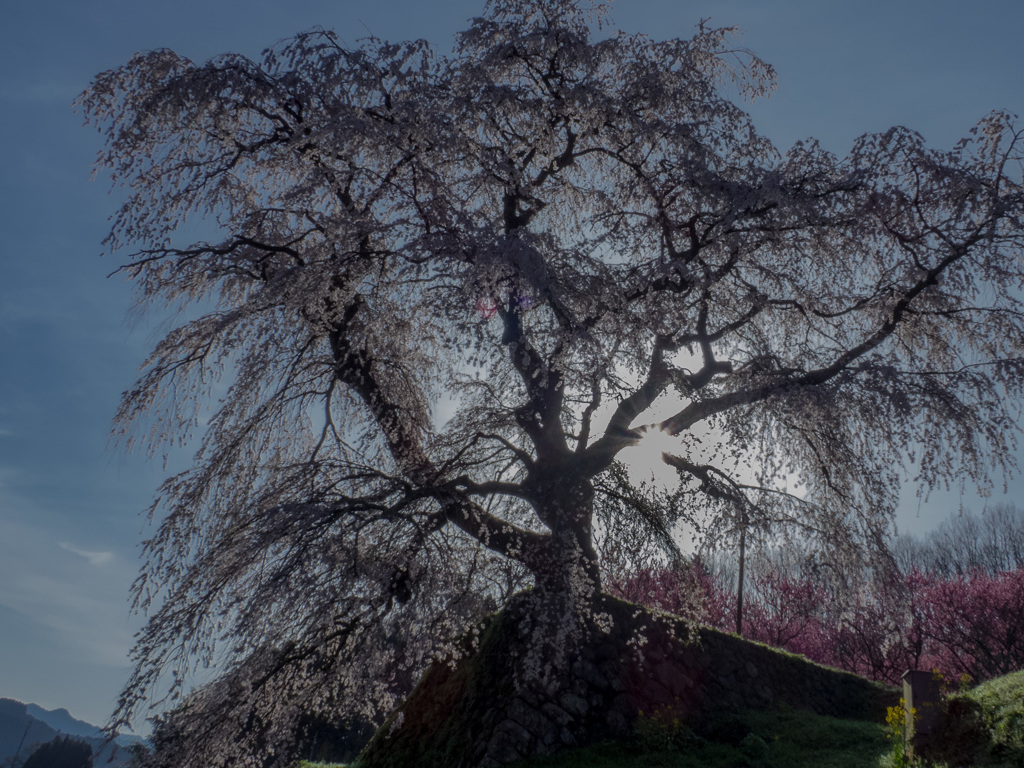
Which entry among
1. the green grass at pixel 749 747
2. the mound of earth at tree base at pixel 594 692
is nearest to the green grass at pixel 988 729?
the green grass at pixel 749 747

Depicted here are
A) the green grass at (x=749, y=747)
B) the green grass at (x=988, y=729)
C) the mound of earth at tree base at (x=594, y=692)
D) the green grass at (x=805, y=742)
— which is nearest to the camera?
the green grass at (x=988, y=729)

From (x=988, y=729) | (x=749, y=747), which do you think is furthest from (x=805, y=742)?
(x=988, y=729)

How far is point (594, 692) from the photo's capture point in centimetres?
961

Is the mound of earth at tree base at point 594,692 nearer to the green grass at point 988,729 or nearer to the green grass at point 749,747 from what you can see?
the green grass at point 749,747

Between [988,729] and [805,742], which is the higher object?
[988,729]

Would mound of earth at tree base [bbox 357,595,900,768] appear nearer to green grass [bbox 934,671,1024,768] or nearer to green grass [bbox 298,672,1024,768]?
green grass [bbox 298,672,1024,768]

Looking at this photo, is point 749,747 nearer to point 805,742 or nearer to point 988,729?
point 805,742

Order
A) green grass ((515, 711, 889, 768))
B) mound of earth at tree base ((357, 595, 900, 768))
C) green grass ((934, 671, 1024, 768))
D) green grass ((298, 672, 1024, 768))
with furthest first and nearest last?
mound of earth at tree base ((357, 595, 900, 768)), green grass ((515, 711, 889, 768)), green grass ((298, 672, 1024, 768)), green grass ((934, 671, 1024, 768))

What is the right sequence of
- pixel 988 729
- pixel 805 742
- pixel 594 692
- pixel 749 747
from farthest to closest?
1. pixel 594 692
2. pixel 805 742
3. pixel 749 747
4. pixel 988 729

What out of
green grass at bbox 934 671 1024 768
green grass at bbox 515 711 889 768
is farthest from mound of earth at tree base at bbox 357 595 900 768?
green grass at bbox 934 671 1024 768

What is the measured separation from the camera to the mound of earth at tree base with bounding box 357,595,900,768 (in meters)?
8.84

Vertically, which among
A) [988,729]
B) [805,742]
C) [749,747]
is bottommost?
[749,747]

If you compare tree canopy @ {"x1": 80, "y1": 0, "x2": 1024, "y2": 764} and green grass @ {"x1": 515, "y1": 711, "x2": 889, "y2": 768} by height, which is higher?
tree canopy @ {"x1": 80, "y1": 0, "x2": 1024, "y2": 764}

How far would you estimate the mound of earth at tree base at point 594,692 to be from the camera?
29.0 ft
